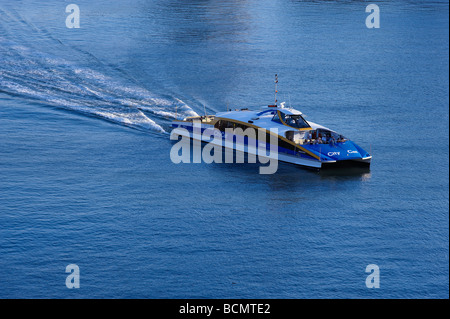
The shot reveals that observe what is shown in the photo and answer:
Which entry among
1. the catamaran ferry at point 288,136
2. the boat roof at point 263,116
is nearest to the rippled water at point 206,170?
the catamaran ferry at point 288,136

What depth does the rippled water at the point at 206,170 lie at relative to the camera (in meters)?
44.9

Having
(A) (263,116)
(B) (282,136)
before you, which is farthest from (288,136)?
(A) (263,116)

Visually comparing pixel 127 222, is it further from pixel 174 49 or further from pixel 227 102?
pixel 174 49

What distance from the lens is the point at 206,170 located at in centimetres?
6438

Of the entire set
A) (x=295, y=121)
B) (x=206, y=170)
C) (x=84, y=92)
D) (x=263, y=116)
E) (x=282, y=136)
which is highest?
(x=84, y=92)

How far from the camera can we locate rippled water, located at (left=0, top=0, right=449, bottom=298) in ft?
147

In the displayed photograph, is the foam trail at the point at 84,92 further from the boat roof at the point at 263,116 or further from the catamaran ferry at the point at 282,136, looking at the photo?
the boat roof at the point at 263,116

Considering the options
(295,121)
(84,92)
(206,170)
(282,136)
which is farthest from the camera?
(84,92)

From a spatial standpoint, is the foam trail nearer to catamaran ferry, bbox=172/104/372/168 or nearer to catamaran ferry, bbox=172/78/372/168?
catamaran ferry, bbox=172/78/372/168

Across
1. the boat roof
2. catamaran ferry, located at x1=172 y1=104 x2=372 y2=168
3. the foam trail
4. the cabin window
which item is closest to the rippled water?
the foam trail

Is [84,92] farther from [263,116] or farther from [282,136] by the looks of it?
[282,136]

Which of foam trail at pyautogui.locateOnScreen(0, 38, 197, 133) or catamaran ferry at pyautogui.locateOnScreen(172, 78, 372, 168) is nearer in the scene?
catamaran ferry at pyautogui.locateOnScreen(172, 78, 372, 168)

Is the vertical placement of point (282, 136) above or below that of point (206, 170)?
above
